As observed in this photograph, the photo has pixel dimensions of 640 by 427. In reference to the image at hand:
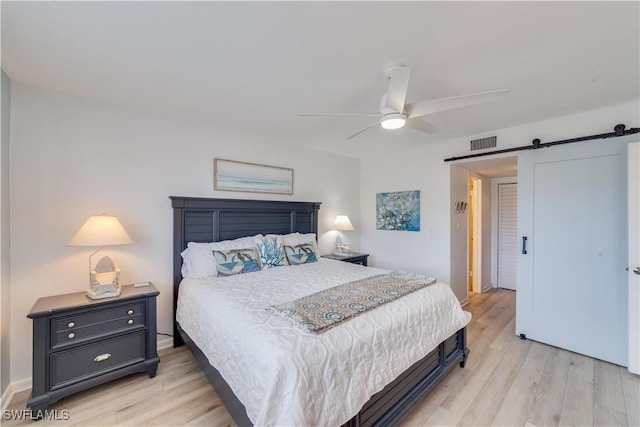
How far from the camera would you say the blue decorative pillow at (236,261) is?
106 inches

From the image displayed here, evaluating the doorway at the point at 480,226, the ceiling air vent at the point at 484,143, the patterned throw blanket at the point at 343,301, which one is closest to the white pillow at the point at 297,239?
the patterned throw blanket at the point at 343,301

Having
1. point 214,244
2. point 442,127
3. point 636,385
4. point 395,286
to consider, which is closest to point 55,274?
point 214,244

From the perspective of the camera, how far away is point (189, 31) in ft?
5.09

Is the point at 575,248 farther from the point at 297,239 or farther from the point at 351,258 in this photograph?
the point at 297,239

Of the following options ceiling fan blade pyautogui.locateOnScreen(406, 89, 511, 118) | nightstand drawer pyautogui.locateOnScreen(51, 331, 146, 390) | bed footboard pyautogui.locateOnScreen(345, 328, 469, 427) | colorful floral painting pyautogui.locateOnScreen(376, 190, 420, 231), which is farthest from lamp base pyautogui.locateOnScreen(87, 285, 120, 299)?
colorful floral painting pyautogui.locateOnScreen(376, 190, 420, 231)

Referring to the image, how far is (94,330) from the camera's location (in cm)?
206

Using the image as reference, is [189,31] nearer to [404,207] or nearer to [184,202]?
[184,202]

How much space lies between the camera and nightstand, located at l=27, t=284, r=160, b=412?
6.09ft

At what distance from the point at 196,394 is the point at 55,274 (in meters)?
1.59

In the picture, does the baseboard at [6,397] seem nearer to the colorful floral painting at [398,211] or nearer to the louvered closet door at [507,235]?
the colorful floral painting at [398,211]

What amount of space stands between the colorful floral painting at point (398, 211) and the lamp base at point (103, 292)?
376 cm

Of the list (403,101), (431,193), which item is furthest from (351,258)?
(403,101)

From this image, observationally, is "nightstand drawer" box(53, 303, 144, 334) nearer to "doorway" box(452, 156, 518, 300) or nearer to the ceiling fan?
the ceiling fan

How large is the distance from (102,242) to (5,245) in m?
0.68
